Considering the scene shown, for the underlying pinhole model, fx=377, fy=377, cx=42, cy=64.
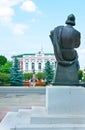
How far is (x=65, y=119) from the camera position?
354 inches

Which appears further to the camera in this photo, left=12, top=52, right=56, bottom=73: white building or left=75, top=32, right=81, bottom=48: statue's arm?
left=12, top=52, right=56, bottom=73: white building

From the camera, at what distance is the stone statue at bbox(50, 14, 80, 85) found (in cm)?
983

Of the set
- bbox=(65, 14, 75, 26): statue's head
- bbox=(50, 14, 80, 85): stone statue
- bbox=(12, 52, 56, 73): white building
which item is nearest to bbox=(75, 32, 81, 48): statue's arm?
bbox=(50, 14, 80, 85): stone statue

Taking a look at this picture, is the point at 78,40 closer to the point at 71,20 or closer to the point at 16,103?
the point at 71,20

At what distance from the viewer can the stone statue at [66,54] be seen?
9.83m

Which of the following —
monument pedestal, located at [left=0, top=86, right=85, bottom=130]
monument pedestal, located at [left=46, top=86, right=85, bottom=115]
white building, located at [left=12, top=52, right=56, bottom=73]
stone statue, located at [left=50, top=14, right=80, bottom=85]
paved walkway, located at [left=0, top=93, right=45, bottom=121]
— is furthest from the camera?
white building, located at [left=12, top=52, right=56, bottom=73]

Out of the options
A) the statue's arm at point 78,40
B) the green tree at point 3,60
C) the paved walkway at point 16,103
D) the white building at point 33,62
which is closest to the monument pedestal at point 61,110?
the statue's arm at point 78,40

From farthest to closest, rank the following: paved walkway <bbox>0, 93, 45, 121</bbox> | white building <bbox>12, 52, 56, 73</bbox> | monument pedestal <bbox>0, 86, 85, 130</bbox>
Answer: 1. white building <bbox>12, 52, 56, 73</bbox>
2. paved walkway <bbox>0, 93, 45, 121</bbox>
3. monument pedestal <bbox>0, 86, 85, 130</bbox>

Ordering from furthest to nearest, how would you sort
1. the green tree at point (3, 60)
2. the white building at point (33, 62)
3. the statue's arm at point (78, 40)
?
the white building at point (33, 62) < the green tree at point (3, 60) < the statue's arm at point (78, 40)

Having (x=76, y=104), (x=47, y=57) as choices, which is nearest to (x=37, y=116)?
(x=76, y=104)

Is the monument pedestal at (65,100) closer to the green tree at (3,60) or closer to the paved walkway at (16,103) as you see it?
the paved walkway at (16,103)

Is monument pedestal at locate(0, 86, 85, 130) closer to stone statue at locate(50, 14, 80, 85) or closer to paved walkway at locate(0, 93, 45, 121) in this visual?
stone statue at locate(50, 14, 80, 85)

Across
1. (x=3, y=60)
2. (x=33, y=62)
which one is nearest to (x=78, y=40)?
(x=3, y=60)

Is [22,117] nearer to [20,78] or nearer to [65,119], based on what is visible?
[65,119]
